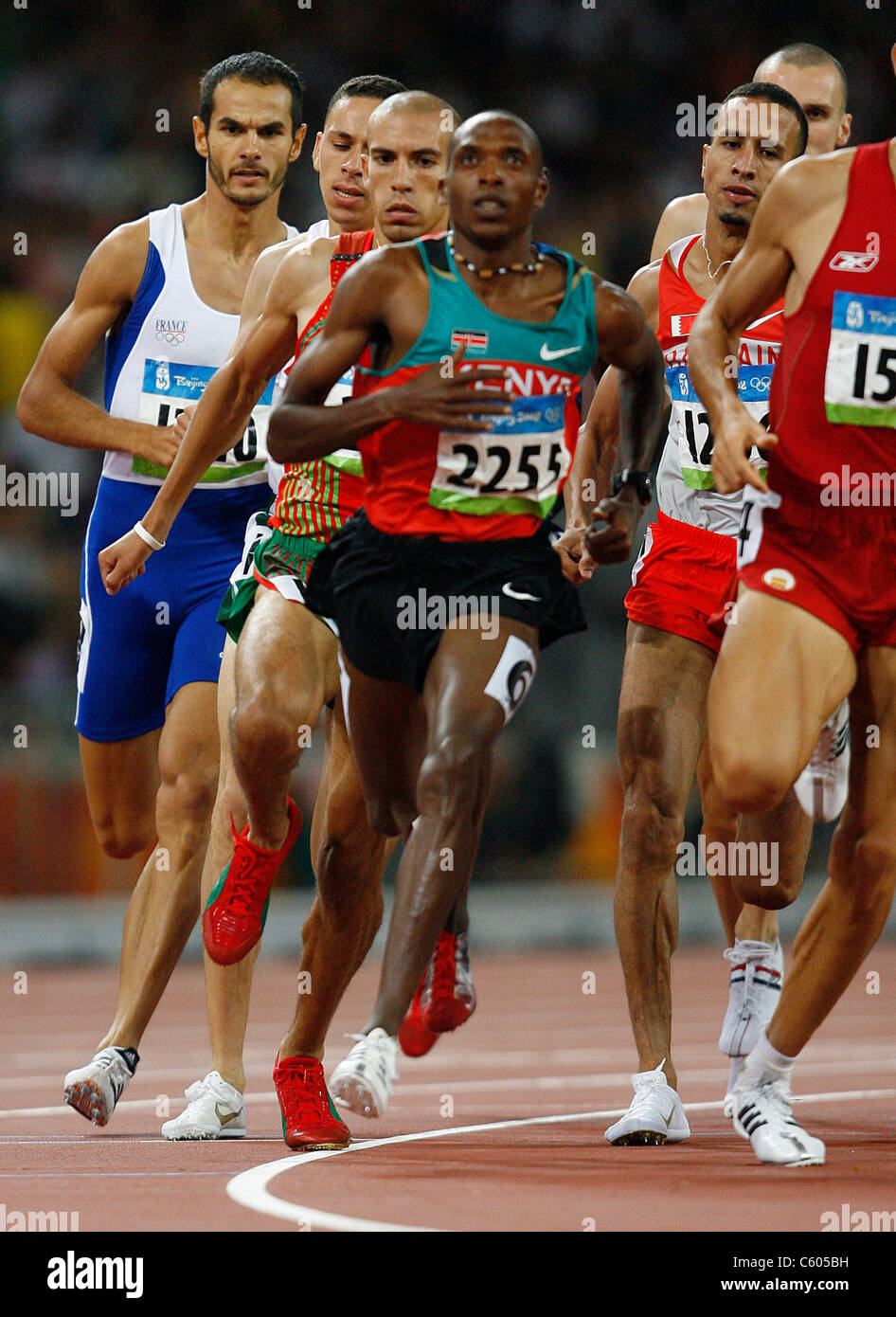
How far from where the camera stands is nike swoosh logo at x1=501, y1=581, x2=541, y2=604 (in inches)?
207

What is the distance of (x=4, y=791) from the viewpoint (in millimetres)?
12836

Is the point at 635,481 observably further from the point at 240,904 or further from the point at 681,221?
the point at 681,221

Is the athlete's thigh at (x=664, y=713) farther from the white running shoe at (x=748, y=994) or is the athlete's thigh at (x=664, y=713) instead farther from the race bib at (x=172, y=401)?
the race bib at (x=172, y=401)

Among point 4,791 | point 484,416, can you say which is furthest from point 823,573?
point 4,791

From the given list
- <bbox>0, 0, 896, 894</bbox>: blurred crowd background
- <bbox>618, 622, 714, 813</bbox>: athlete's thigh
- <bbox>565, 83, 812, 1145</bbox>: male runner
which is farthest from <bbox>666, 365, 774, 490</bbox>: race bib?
<bbox>0, 0, 896, 894</bbox>: blurred crowd background

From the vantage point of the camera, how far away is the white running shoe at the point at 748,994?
7.02 metres

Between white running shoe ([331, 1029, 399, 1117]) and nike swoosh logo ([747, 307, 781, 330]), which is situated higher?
nike swoosh logo ([747, 307, 781, 330])

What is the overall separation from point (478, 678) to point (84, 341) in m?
3.09

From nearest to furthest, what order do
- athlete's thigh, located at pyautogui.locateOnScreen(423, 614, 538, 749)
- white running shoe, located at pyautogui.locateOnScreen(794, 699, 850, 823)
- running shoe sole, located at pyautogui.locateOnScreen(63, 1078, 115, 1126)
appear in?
athlete's thigh, located at pyautogui.locateOnScreen(423, 614, 538, 749) < white running shoe, located at pyautogui.locateOnScreen(794, 699, 850, 823) < running shoe sole, located at pyautogui.locateOnScreen(63, 1078, 115, 1126)

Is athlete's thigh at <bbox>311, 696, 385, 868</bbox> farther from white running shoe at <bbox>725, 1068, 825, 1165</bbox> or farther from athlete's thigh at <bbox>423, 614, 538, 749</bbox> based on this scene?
white running shoe at <bbox>725, 1068, 825, 1165</bbox>

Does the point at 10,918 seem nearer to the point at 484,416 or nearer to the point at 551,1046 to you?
the point at 551,1046

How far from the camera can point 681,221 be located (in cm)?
736

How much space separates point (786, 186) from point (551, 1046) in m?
5.35

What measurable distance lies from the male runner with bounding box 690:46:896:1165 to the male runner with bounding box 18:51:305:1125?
2347 millimetres
